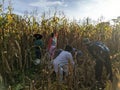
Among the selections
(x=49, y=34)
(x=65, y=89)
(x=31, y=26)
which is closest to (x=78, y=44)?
(x=49, y=34)

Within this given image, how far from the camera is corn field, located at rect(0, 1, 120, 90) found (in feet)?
17.4

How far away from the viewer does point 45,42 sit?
8758 mm

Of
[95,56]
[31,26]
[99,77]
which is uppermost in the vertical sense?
[31,26]

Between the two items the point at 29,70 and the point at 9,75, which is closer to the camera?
the point at 9,75

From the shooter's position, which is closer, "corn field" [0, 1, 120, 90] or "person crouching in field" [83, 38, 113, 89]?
"corn field" [0, 1, 120, 90]

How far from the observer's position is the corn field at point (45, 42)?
5309 millimetres

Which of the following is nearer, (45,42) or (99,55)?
(99,55)

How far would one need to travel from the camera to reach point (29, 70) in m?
7.16

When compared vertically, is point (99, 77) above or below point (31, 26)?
below

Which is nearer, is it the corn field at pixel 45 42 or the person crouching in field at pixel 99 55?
the corn field at pixel 45 42

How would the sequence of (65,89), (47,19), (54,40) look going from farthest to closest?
(47,19)
(54,40)
(65,89)

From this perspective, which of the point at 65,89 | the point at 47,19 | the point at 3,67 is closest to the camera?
the point at 65,89

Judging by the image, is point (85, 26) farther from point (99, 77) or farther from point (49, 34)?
point (99, 77)

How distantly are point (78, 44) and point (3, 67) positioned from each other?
3873mm
